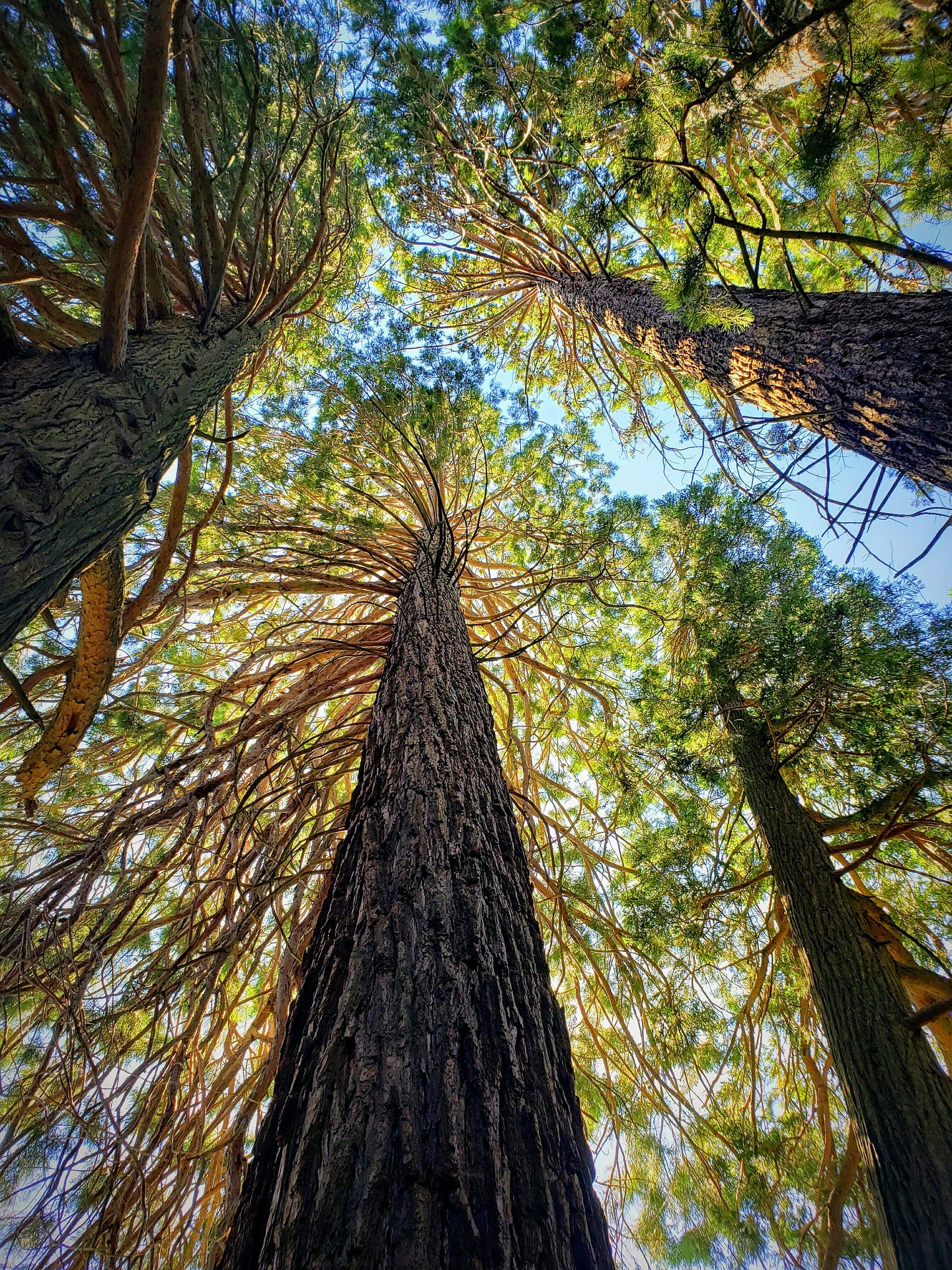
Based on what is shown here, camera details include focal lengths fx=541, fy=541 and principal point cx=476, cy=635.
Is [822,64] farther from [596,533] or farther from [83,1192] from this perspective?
[83,1192]

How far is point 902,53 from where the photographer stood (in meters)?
2.29

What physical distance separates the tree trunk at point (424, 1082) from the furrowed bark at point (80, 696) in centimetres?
159

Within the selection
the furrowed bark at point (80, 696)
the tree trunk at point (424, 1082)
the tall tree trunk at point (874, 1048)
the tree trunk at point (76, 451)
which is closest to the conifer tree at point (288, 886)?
the tree trunk at point (424, 1082)

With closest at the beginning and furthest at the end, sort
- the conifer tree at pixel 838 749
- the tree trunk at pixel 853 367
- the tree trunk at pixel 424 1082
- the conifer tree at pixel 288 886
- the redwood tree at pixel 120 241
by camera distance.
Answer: the tree trunk at pixel 424 1082
the conifer tree at pixel 288 886
the redwood tree at pixel 120 241
the tree trunk at pixel 853 367
the conifer tree at pixel 838 749

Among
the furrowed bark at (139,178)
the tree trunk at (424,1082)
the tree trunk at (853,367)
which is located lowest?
the tree trunk at (424,1082)

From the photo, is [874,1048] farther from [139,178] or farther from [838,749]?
[139,178]

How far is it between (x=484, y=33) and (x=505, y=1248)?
5438 mm

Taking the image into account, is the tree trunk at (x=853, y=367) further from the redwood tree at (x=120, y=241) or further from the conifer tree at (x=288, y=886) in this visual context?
the redwood tree at (x=120, y=241)

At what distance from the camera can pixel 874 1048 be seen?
7.50 ft

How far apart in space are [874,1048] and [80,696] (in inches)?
147

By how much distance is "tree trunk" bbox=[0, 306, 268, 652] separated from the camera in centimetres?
133

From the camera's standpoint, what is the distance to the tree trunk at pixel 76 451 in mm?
1332

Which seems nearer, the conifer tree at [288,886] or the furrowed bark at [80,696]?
the conifer tree at [288,886]

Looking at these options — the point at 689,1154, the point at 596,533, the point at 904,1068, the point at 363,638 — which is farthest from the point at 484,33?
the point at 689,1154
